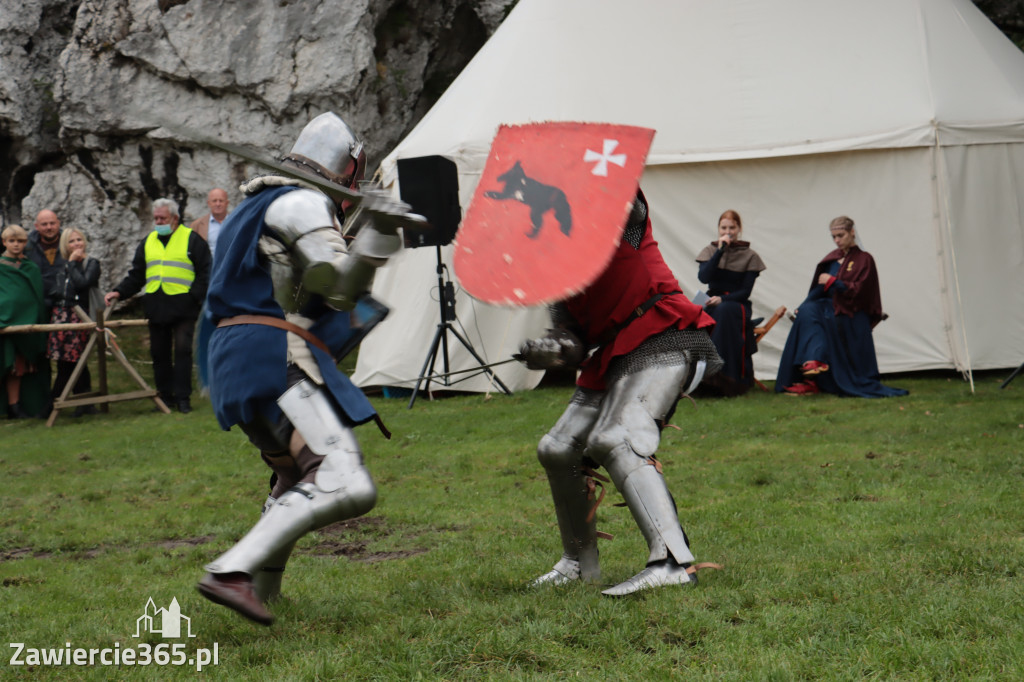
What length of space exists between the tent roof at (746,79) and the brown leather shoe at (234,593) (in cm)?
641

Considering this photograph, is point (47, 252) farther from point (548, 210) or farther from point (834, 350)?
point (548, 210)

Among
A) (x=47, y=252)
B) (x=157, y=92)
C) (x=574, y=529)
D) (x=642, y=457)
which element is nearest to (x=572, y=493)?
(x=574, y=529)

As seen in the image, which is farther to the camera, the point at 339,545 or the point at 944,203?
the point at 944,203

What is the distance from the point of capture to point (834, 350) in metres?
8.32

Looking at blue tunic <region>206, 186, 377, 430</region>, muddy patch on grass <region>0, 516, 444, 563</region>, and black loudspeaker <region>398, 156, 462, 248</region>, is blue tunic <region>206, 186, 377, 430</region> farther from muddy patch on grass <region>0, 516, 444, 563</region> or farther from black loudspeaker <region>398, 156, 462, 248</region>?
black loudspeaker <region>398, 156, 462, 248</region>

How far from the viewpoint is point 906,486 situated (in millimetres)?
4945

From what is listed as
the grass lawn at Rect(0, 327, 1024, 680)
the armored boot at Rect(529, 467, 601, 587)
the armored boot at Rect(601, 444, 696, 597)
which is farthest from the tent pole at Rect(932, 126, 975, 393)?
the armored boot at Rect(601, 444, 696, 597)

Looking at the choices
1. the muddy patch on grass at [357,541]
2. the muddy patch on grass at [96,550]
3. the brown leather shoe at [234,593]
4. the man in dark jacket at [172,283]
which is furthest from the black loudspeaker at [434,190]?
the brown leather shoe at [234,593]

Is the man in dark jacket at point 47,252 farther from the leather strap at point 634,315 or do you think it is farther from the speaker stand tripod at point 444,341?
the leather strap at point 634,315

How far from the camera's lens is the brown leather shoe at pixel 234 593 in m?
2.79

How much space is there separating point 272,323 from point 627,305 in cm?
111

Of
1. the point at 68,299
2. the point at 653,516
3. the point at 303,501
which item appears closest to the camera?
the point at 303,501

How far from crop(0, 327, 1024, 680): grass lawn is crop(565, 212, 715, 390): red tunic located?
80cm

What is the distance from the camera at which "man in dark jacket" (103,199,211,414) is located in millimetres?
8641
